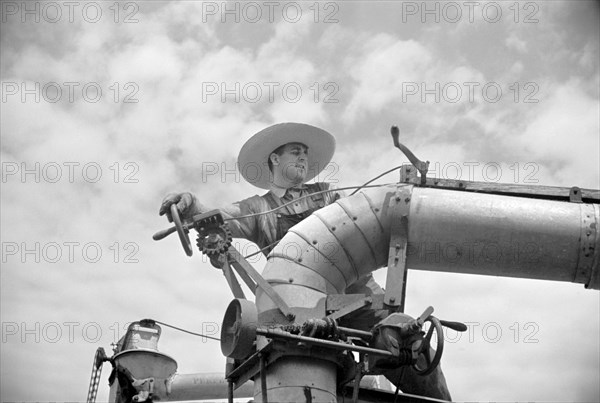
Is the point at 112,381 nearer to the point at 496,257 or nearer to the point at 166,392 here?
the point at 166,392

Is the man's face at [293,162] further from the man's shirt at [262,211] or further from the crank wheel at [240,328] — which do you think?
the crank wheel at [240,328]

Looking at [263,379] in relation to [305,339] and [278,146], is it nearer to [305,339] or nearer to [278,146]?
[305,339]

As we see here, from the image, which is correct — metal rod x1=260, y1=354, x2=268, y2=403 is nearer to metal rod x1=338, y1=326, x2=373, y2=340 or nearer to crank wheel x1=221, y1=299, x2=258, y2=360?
crank wheel x1=221, y1=299, x2=258, y2=360

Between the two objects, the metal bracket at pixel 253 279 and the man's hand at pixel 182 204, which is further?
the man's hand at pixel 182 204

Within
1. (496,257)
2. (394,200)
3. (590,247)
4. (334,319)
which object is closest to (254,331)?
(334,319)

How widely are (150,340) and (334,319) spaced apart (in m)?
3.42

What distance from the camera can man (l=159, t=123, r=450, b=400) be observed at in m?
8.74

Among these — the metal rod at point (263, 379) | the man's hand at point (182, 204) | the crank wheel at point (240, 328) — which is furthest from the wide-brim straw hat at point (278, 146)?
the metal rod at point (263, 379)

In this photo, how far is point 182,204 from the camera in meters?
7.74

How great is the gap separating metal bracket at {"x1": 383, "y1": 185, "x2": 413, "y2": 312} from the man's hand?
196 centimetres

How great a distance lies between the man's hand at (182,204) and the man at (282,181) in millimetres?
236

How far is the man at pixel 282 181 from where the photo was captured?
28.7 feet

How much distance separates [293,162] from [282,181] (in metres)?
0.25

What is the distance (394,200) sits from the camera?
750 cm
